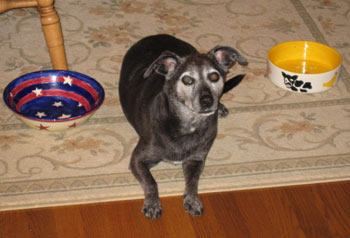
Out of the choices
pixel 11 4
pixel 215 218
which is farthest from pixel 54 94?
pixel 215 218

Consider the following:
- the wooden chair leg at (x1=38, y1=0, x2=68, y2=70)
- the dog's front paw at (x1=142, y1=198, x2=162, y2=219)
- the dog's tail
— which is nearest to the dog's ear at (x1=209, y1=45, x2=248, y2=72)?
the dog's tail

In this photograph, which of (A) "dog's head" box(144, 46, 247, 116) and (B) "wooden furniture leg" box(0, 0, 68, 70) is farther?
(B) "wooden furniture leg" box(0, 0, 68, 70)

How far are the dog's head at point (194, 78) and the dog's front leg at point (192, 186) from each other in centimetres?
34

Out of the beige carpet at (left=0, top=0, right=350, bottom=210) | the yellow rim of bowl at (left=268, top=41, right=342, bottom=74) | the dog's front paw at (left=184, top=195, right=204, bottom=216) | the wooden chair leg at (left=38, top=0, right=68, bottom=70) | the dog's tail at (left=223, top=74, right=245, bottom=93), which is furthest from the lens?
the yellow rim of bowl at (left=268, top=41, right=342, bottom=74)

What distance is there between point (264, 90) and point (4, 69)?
6.24ft

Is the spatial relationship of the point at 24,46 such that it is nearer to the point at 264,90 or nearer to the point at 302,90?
the point at 264,90

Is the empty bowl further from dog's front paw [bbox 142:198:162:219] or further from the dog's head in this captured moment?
dog's front paw [bbox 142:198:162:219]

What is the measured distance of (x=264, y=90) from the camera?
12.8 feet

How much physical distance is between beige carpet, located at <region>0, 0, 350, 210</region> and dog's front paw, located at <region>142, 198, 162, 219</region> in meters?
0.14

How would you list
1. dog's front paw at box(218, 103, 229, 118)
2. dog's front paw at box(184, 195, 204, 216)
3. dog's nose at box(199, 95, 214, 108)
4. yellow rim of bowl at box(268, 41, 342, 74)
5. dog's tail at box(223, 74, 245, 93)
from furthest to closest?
yellow rim of bowl at box(268, 41, 342, 74) < dog's tail at box(223, 74, 245, 93) < dog's front paw at box(218, 103, 229, 118) < dog's front paw at box(184, 195, 204, 216) < dog's nose at box(199, 95, 214, 108)

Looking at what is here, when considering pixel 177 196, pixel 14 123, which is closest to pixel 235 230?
pixel 177 196

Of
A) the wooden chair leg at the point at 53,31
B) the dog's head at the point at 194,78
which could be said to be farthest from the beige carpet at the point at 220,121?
the dog's head at the point at 194,78

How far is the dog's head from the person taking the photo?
2.83 metres

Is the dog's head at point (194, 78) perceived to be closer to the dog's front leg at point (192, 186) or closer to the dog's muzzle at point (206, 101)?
the dog's muzzle at point (206, 101)
